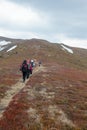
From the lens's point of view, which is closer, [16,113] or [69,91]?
[16,113]

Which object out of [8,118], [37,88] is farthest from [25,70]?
[8,118]

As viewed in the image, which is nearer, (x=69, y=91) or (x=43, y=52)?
(x=69, y=91)

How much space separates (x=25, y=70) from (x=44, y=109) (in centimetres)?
1744

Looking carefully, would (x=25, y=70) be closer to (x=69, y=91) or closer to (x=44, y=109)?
(x=69, y=91)

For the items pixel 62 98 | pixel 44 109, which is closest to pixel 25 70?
pixel 62 98

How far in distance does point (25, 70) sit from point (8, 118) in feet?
69.7

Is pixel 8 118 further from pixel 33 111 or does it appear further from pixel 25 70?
pixel 25 70

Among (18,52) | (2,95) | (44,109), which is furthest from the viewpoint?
(18,52)

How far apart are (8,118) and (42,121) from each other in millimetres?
→ 2957

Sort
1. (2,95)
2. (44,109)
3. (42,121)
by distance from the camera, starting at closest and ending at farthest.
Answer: (42,121)
(44,109)
(2,95)

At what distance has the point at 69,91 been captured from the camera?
42.0 meters

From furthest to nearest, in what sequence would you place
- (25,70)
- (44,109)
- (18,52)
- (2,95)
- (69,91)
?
(18,52)
(25,70)
(69,91)
(2,95)
(44,109)

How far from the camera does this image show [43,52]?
561ft

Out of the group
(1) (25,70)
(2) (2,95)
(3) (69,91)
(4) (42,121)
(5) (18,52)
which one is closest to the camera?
(4) (42,121)
